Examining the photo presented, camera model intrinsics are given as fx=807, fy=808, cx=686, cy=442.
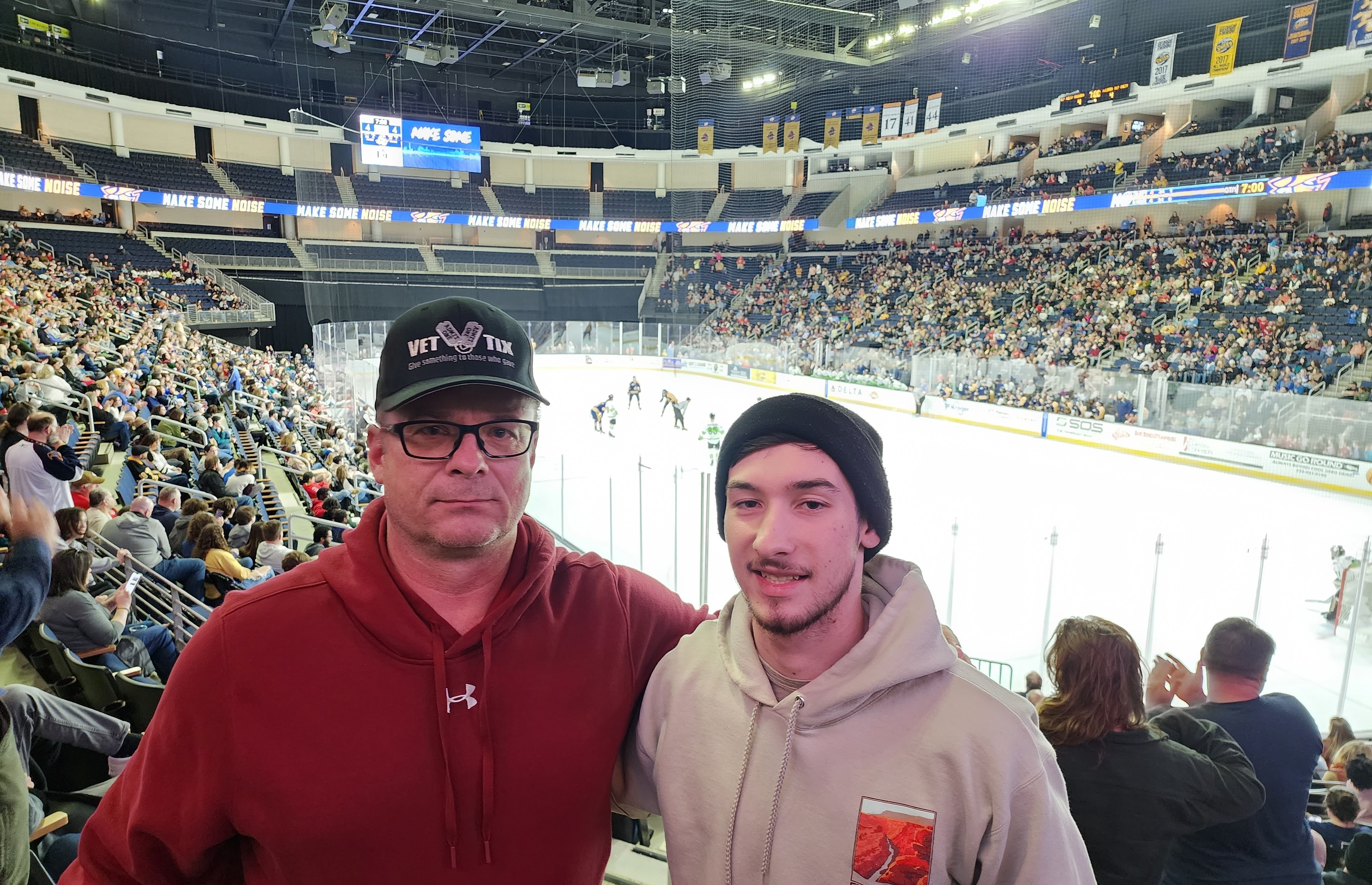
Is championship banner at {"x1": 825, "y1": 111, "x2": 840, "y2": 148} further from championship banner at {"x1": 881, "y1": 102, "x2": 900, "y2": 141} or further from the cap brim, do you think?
the cap brim

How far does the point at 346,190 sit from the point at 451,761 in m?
31.9

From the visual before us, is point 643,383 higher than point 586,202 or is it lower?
lower

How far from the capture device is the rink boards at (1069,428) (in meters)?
10.3

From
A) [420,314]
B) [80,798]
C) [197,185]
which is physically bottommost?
[80,798]

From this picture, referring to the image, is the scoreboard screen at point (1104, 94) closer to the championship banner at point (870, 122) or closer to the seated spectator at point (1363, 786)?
the championship banner at point (870, 122)

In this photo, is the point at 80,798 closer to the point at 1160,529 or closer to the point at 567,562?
the point at 567,562

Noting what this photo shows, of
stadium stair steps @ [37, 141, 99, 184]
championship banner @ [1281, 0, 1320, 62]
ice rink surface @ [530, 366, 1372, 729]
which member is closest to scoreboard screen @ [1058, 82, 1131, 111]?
championship banner @ [1281, 0, 1320, 62]

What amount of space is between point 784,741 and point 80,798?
8.38 feet

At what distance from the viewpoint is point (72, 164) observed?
82.6ft

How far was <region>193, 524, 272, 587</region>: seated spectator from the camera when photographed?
177 inches

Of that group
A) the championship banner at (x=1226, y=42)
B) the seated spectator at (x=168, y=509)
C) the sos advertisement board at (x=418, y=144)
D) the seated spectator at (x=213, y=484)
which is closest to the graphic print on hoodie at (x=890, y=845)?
the seated spectator at (x=168, y=509)

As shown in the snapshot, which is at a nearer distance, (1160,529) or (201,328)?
(1160,529)

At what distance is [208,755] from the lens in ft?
3.56

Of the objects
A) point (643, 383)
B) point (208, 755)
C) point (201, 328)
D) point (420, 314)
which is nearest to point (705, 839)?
point (208, 755)
